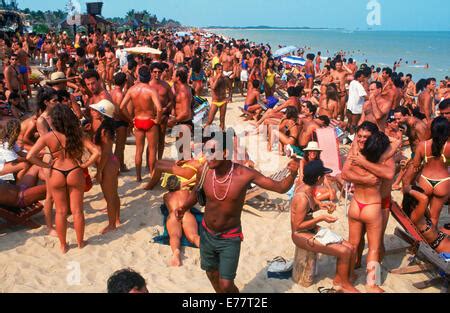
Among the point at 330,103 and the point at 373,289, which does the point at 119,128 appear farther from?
the point at 330,103

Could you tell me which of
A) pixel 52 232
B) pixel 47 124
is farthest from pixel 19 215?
pixel 47 124

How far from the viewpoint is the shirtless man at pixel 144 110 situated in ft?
19.9

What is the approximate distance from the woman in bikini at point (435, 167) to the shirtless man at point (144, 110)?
3521 mm

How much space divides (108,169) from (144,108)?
151cm

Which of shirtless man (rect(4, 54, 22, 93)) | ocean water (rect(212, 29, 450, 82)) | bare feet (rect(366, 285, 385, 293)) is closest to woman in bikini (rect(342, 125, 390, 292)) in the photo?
bare feet (rect(366, 285, 385, 293))

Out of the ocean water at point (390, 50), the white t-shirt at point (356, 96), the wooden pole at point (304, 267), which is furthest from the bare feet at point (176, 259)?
the ocean water at point (390, 50)

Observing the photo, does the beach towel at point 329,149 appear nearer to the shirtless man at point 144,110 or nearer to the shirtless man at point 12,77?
the shirtless man at point 144,110

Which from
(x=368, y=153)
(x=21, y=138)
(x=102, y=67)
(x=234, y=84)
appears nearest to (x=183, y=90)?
(x=21, y=138)

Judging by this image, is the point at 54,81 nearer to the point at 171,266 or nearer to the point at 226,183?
the point at 171,266

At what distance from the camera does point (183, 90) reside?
688 cm

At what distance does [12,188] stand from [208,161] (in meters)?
2.99

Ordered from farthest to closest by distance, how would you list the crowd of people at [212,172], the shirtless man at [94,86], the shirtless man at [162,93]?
the shirtless man at [162,93], the shirtless man at [94,86], the crowd of people at [212,172]

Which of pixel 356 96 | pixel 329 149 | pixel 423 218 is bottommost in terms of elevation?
pixel 423 218

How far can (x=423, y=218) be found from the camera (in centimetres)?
460
